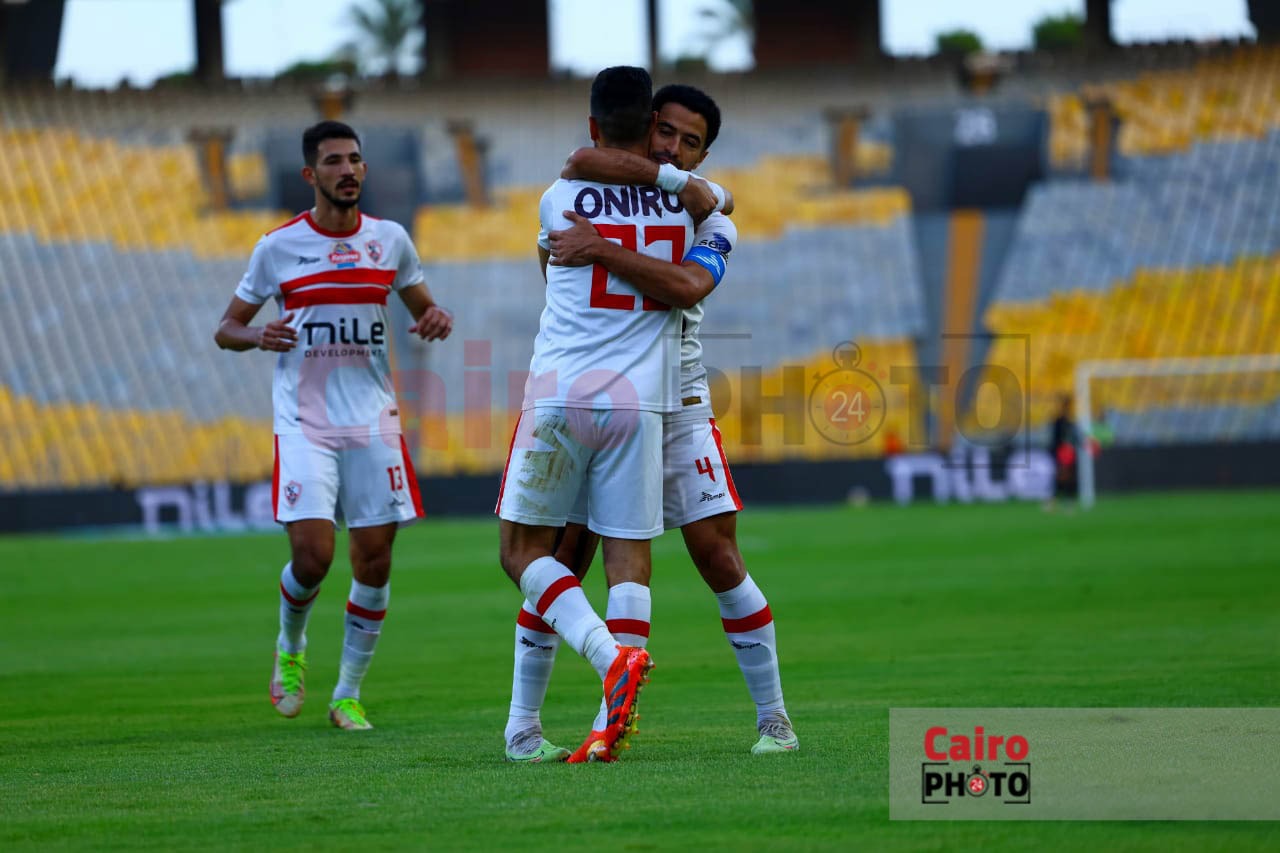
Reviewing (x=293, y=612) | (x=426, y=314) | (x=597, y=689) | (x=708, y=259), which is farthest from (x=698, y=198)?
(x=597, y=689)

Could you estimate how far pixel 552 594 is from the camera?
5574 millimetres

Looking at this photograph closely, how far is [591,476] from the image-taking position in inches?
224

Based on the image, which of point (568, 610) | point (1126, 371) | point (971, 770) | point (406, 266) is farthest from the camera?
point (1126, 371)

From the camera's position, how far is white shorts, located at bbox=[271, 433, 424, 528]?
769cm

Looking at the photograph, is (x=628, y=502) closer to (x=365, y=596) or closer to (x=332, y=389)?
(x=365, y=596)

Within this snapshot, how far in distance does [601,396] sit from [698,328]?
0.51 m

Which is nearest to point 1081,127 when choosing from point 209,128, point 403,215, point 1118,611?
point 403,215

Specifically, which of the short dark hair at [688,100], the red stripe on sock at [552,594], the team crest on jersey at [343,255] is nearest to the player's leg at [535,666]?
the red stripe on sock at [552,594]

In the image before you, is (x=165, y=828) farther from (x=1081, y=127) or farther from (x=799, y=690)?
(x=1081, y=127)

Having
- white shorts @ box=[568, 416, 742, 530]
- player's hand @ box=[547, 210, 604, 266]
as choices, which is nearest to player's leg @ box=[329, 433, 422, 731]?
white shorts @ box=[568, 416, 742, 530]

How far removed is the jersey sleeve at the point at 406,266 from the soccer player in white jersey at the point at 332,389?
0.04 metres

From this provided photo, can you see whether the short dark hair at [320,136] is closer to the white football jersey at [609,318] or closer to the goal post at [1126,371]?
the white football jersey at [609,318]

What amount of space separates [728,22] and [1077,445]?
97.4 feet

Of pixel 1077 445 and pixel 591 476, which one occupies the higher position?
pixel 591 476
